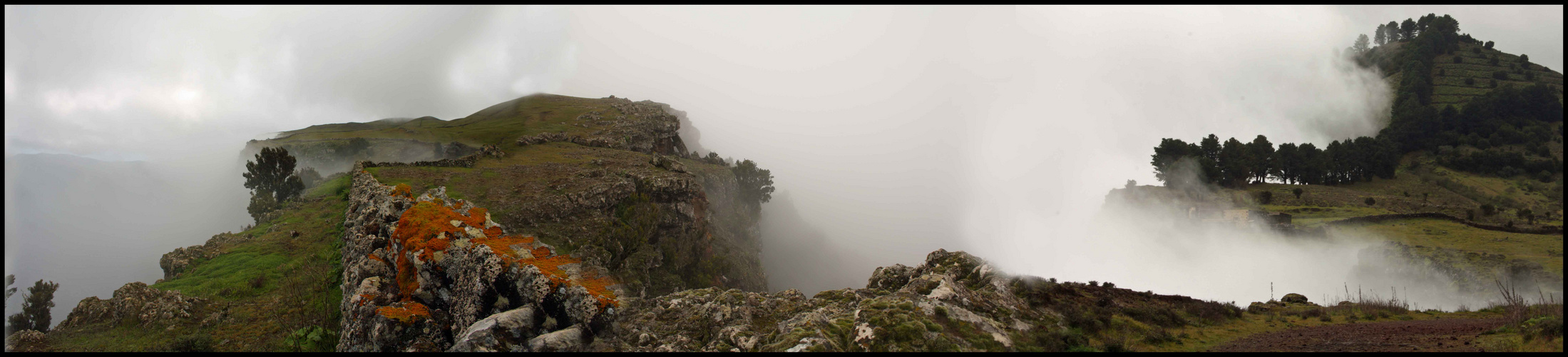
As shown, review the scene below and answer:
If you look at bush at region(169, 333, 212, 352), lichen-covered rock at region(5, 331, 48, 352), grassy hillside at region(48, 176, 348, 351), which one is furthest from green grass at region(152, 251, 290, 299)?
bush at region(169, 333, 212, 352)

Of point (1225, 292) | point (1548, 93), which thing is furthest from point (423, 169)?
point (1548, 93)

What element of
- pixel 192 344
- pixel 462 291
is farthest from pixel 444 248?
pixel 192 344

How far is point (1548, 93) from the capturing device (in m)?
61.8

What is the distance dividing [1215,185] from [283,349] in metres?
71.5

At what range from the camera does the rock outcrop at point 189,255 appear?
17109 mm

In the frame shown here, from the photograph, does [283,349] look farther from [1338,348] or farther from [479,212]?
[1338,348]

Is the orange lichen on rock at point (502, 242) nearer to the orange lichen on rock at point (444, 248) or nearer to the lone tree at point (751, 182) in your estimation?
Answer: the orange lichen on rock at point (444, 248)

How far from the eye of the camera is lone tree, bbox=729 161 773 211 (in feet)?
187

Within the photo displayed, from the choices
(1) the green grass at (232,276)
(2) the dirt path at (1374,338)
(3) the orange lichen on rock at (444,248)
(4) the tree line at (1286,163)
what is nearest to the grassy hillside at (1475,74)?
(4) the tree line at (1286,163)

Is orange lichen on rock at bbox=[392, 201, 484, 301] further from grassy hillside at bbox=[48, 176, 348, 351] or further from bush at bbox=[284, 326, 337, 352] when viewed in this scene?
bush at bbox=[284, 326, 337, 352]

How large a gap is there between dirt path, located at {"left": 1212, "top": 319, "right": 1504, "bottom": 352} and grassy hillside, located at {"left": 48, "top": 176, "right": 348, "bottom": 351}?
24.5 m

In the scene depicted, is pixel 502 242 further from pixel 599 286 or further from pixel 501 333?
pixel 501 333

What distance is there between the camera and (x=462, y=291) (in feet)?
40.2

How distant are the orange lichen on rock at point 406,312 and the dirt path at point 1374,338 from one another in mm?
19487
